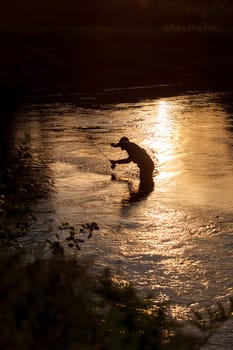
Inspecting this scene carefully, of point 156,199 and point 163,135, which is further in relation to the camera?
point 163,135

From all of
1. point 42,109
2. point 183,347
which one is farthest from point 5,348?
point 42,109

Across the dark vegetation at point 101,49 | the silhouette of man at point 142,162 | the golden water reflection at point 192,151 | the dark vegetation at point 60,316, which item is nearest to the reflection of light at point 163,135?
the golden water reflection at point 192,151

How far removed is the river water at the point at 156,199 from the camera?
33.1 ft

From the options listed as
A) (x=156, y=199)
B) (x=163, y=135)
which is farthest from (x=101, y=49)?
(x=156, y=199)

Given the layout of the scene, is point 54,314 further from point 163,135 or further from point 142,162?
point 163,135

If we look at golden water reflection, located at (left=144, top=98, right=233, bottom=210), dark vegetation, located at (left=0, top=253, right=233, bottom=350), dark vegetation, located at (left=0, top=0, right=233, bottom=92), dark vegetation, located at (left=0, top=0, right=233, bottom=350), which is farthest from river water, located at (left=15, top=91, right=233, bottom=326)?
dark vegetation, located at (left=0, top=0, right=233, bottom=92)

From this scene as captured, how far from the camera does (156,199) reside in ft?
46.7

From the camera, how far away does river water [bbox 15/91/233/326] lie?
10094 millimetres

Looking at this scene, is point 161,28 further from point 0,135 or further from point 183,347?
point 183,347

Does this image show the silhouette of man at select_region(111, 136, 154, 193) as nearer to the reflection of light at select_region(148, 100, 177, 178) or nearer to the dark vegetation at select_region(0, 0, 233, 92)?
the reflection of light at select_region(148, 100, 177, 178)

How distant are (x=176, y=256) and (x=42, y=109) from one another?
19.4 m

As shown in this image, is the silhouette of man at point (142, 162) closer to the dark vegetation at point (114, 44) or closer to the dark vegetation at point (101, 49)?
the dark vegetation at point (101, 49)

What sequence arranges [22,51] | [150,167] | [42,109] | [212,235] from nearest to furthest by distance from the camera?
[212,235] < [150,167] < [42,109] < [22,51]

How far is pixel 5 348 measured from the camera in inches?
119
